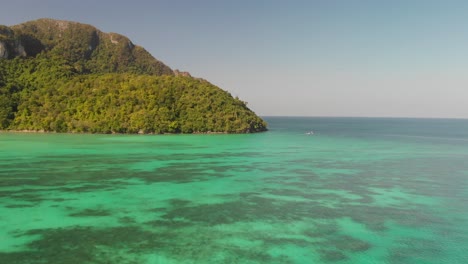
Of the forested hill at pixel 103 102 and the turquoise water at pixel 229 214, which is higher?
the forested hill at pixel 103 102

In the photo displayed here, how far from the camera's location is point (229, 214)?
15344 millimetres

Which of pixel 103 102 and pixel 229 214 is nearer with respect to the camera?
pixel 229 214

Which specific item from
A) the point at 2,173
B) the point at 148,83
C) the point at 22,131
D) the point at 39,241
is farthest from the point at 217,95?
the point at 39,241

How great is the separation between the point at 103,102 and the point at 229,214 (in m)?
67.2

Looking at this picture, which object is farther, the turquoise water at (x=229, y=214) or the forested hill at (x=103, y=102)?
the forested hill at (x=103, y=102)

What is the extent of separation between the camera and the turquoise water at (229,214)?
11070 millimetres

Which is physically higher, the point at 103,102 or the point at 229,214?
the point at 103,102

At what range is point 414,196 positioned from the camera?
1925 cm

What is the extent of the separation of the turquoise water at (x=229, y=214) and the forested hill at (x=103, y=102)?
44589 mm

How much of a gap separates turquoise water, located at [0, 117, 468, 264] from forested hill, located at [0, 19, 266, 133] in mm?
44589

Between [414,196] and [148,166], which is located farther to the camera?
[148,166]

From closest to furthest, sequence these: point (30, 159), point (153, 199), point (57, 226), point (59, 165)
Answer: point (57, 226), point (153, 199), point (59, 165), point (30, 159)

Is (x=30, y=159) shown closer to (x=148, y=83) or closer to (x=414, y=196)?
(x=414, y=196)

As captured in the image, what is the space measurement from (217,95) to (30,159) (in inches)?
2158
